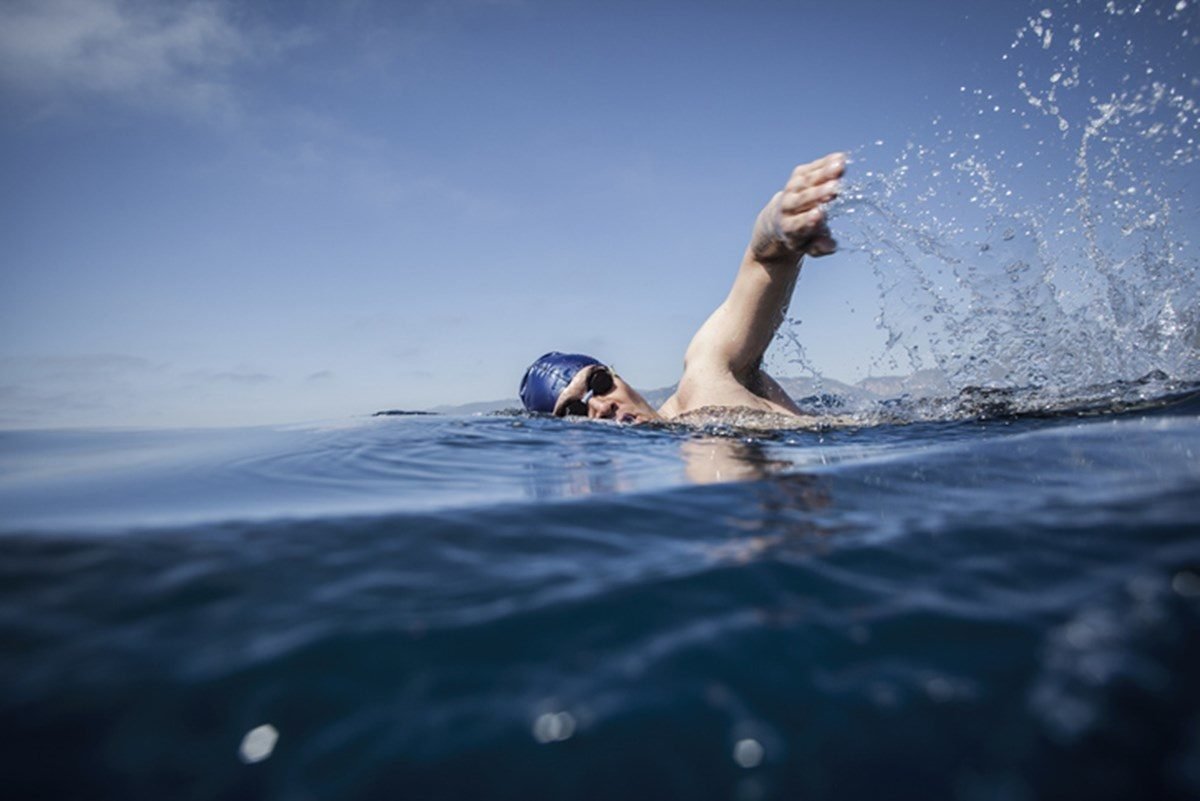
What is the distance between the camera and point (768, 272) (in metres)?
4.24

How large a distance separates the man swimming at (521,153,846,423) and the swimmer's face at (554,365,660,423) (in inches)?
0.4

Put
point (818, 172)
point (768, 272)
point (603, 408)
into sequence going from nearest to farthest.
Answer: point (818, 172) < point (768, 272) < point (603, 408)

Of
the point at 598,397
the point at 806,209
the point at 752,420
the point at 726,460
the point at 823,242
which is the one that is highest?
the point at 806,209

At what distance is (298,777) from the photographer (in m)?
0.87

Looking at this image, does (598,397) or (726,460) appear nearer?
(726,460)

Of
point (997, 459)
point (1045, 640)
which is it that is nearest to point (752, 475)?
point (997, 459)

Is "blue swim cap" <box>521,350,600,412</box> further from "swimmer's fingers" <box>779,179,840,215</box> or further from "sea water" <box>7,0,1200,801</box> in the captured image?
"sea water" <box>7,0,1200,801</box>

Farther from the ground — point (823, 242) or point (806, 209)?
point (806, 209)

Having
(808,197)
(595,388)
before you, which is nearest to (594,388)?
(595,388)

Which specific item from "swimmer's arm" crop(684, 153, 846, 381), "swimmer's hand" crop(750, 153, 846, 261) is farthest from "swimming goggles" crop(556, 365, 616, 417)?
"swimmer's hand" crop(750, 153, 846, 261)

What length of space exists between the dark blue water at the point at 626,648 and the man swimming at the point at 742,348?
2.00m

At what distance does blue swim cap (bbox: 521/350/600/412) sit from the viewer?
6.69 meters

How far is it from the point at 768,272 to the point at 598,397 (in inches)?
99.8

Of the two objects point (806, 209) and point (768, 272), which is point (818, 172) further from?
point (768, 272)
